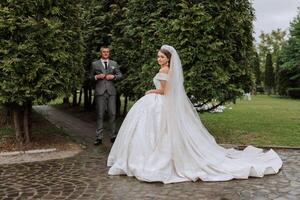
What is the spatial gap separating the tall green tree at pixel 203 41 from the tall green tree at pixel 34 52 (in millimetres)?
2149

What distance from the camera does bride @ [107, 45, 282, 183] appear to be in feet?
21.8

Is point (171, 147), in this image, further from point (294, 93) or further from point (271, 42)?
point (271, 42)

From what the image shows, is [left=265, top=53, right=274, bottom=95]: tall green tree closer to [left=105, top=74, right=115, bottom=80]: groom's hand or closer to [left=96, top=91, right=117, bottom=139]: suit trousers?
[left=96, top=91, right=117, bottom=139]: suit trousers

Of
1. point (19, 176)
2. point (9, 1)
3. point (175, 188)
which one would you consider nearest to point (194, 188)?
point (175, 188)

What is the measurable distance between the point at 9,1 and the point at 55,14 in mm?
996

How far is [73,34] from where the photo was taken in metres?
9.34

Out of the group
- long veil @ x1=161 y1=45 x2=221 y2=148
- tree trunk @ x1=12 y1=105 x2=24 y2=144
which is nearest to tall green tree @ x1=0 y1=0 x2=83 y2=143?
tree trunk @ x1=12 y1=105 x2=24 y2=144

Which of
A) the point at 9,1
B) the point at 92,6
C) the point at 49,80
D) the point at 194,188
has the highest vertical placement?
the point at 92,6

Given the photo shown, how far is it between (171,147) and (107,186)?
1.35m

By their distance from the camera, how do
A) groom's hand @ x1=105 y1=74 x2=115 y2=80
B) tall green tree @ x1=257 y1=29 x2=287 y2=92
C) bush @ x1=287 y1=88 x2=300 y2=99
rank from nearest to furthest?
groom's hand @ x1=105 y1=74 x2=115 y2=80 < bush @ x1=287 y1=88 x2=300 y2=99 < tall green tree @ x1=257 y1=29 x2=287 y2=92

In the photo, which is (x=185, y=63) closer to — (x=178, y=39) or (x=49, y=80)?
(x=178, y=39)

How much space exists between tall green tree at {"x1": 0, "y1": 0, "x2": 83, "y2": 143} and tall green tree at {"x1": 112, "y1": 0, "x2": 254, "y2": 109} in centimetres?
215

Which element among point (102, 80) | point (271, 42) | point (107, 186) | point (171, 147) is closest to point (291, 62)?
point (271, 42)

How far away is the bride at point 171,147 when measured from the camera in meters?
6.65
